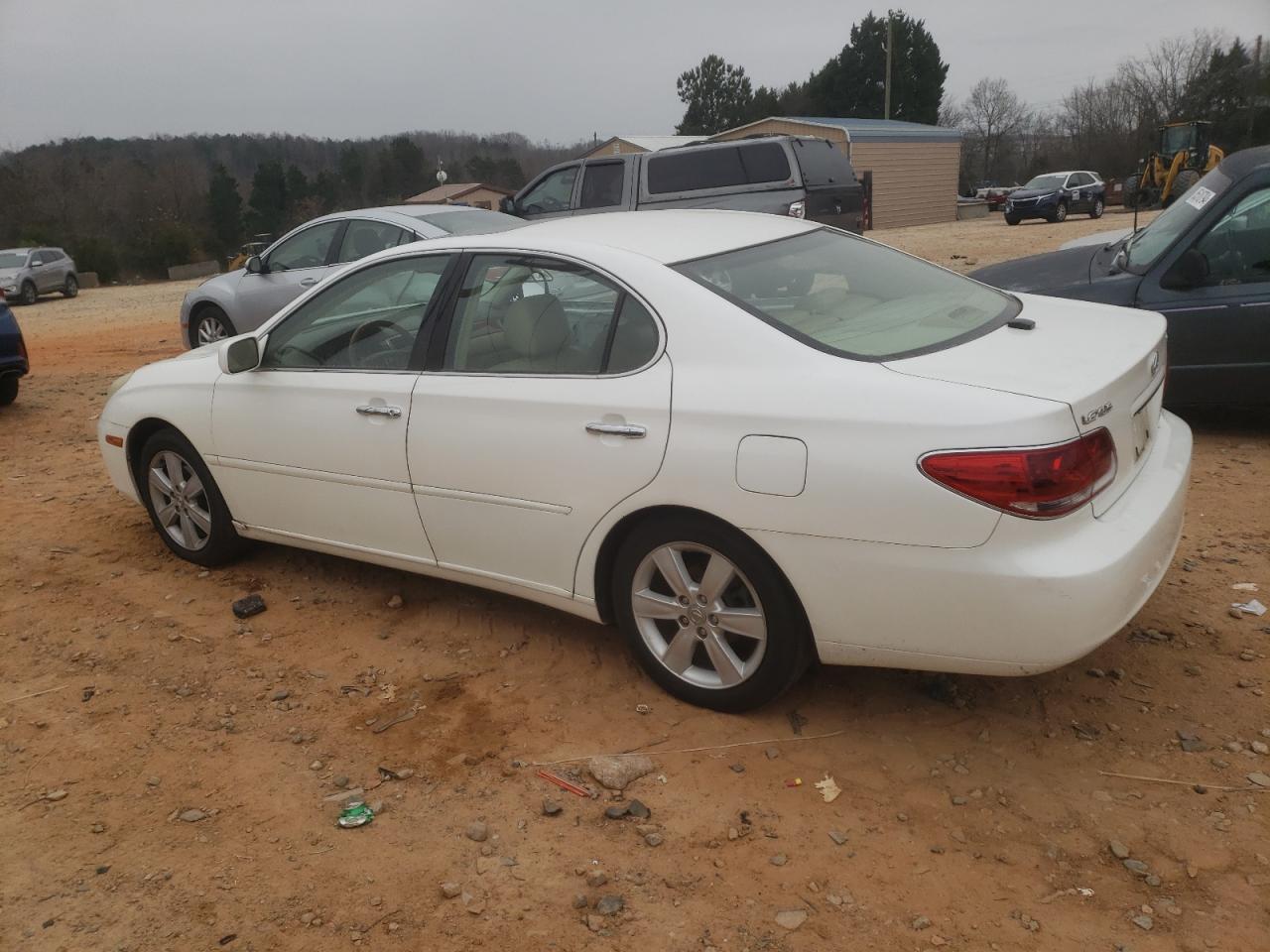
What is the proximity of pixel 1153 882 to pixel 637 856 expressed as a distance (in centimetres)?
134

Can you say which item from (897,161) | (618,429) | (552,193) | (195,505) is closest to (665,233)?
(618,429)

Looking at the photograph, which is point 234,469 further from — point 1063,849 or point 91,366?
point 91,366

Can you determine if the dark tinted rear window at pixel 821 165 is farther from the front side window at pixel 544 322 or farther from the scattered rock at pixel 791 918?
the scattered rock at pixel 791 918

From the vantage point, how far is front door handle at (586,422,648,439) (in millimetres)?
3328

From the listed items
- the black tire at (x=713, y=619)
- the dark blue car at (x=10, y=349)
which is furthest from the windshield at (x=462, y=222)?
the black tire at (x=713, y=619)

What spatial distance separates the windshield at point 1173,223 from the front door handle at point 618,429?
14.2 ft

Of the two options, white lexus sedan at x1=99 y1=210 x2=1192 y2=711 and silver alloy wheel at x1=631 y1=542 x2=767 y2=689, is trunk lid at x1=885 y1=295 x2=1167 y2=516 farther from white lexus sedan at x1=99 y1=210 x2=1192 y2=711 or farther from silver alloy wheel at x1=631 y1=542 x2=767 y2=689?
silver alloy wheel at x1=631 y1=542 x2=767 y2=689

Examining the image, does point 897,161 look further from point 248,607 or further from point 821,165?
point 248,607

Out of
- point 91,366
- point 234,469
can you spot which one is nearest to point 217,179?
point 91,366

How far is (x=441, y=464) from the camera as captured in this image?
387 centimetres

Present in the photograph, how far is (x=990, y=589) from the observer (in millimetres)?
2807

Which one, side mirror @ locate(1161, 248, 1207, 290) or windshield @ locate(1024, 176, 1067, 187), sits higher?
windshield @ locate(1024, 176, 1067, 187)

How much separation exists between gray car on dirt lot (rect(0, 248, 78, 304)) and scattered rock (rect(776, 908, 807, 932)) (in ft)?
91.6

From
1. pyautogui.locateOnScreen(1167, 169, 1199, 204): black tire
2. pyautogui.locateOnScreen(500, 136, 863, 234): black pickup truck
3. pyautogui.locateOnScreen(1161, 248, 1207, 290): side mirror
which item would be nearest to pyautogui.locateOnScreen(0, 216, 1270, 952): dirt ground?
pyautogui.locateOnScreen(1161, 248, 1207, 290): side mirror
